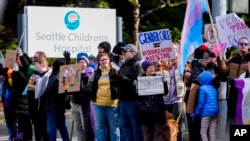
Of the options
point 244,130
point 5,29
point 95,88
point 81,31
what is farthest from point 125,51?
point 5,29

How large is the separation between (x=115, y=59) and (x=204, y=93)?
6.38 ft

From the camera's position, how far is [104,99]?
10.6 m

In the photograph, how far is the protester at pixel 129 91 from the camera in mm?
10102

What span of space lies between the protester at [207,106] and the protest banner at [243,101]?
0.98 metres

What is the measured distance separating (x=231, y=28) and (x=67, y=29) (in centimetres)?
521

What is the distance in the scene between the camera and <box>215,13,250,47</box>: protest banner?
10719 millimetres

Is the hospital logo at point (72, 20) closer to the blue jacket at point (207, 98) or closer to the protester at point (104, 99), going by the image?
the protester at point (104, 99)

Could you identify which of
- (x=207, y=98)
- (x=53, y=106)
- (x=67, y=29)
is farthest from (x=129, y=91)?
(x=67, y=29)

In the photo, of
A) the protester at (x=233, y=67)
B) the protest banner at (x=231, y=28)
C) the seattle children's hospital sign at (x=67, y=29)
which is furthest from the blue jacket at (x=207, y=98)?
the seattle children's hospital sign at (x=67, y=29)

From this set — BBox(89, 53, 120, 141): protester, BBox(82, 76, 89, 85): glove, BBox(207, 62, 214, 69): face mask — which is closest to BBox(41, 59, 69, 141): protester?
BBox(82, 76, 89, 85): glove

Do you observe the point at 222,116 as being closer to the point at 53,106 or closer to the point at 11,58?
the point at 53,106

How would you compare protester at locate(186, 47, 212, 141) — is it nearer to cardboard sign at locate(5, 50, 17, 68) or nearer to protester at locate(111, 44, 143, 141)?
protester at locate(111, 44, 143, 141)

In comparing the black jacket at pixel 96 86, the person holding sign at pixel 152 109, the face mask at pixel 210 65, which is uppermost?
the face mask at pixel 210 65

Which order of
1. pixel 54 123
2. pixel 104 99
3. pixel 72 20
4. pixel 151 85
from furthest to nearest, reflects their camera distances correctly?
pixel 72 20
pixel 54 123
pixel 104 99
pixel 151 85
